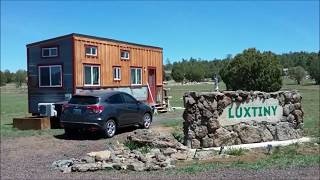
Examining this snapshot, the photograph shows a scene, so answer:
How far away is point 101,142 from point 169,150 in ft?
13.3

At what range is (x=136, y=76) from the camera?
90.6ft

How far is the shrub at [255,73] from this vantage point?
1523 inches

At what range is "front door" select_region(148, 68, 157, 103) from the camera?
29.2 meters

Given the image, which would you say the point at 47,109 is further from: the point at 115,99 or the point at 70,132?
the point at 115,99

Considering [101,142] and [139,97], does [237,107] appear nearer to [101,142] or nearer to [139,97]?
[101,142]

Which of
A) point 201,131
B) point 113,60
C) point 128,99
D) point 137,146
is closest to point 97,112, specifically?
point 128,99

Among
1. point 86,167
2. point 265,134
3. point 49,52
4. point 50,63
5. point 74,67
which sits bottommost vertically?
point 86,167

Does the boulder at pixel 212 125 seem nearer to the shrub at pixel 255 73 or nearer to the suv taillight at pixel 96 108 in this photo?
the suv taillight at pixel 96 108

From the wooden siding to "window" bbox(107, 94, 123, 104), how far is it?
4.58 meters

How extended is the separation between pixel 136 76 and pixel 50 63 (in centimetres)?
612

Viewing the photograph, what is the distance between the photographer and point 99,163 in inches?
438

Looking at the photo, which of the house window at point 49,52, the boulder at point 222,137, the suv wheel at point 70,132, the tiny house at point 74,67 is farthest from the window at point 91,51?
the boulder at point 222,137

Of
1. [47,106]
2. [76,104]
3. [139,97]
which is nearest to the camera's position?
[76,104]

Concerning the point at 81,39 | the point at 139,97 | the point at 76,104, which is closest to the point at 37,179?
the point at 76,104
